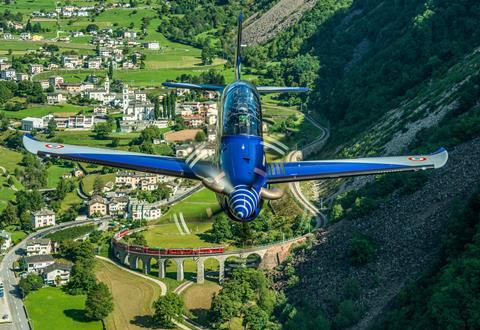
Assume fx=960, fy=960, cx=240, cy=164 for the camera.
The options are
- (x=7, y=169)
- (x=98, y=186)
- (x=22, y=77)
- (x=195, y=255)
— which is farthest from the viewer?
(x=22, y=77)

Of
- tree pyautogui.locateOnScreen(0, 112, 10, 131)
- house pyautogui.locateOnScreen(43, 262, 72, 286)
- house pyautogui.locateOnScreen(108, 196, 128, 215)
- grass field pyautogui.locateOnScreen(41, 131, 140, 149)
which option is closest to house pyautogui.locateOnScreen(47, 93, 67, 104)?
tree pyautogui.locateOnScreen(0, 112, 10, 131)

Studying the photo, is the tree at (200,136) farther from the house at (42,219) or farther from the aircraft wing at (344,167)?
the aircraft wing at (344,167)

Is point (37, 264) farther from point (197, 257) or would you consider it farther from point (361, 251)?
point (361, 251)

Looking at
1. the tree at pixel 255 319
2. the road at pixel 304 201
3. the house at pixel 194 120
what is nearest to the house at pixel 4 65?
the house at pixel 194 120

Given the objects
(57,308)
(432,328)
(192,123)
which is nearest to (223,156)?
(432,328)

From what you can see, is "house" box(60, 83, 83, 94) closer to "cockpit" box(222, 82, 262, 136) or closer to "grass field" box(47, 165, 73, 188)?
"grass field" box(47, 165, 73, 188)

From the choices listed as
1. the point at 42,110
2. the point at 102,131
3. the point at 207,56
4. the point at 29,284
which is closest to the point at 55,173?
the point at 102,131

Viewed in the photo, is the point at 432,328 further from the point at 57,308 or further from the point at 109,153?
the point at 57,308
